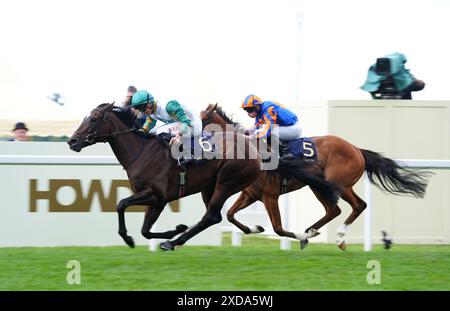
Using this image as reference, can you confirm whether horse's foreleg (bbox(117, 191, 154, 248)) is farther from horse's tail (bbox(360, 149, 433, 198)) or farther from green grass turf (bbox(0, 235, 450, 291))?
horse's tail (bbox(360, 149, 433, 198))

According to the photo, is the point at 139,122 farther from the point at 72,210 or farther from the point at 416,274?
the point at 416,274

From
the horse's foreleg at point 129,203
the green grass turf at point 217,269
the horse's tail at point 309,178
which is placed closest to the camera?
the green grass turf at point 217,269

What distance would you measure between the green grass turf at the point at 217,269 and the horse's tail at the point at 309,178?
0.50 m

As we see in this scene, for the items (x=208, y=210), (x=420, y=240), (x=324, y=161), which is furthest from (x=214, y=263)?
(x=420, y=240)

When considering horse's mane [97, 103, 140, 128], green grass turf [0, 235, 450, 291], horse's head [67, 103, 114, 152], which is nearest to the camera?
green grass turf [0, 235, 450, 291]

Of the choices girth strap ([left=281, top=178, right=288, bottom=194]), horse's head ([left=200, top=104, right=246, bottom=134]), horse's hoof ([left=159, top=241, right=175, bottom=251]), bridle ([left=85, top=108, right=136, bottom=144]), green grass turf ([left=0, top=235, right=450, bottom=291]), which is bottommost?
green grass turf ([left=0, top=235, right=450, bottom=291])

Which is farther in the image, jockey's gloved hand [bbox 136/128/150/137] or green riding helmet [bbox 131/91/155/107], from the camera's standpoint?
jockey's gloved hand [bbox 136/128/150/137]

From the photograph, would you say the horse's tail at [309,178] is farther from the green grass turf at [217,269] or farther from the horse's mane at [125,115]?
the horse's mane at [125,115]

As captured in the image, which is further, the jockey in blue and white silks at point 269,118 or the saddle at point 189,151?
the jockey in blue and white silks at point 269,118

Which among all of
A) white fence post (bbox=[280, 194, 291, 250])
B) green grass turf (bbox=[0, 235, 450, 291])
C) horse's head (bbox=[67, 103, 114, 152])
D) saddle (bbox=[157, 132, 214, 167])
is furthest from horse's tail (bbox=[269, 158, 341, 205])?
horse's head (bbox=[67, 103, 114, 152])

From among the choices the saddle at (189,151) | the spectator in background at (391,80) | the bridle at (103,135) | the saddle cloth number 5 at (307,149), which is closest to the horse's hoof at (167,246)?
the saddle at (189,151)

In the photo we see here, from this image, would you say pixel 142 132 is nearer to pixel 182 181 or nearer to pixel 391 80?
pixel 182 181

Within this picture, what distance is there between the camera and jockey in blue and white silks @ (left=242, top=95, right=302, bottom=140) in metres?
8.16

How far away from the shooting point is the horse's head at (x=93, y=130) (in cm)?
731
